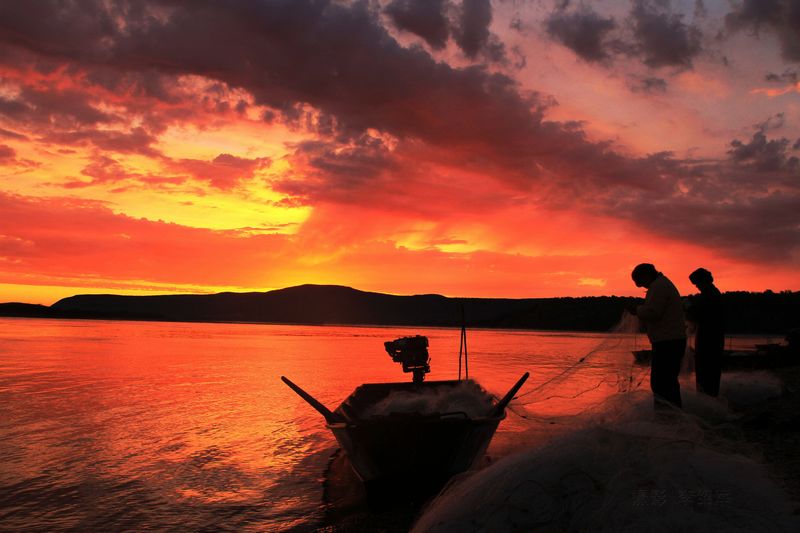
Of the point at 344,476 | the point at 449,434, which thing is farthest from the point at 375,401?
the point at 449,434

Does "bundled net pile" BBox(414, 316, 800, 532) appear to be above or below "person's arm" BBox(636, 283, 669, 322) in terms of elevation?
below

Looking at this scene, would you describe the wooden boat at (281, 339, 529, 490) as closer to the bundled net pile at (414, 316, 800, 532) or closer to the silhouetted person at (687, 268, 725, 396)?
the bundled net pile at (414, 316, 800, 532)

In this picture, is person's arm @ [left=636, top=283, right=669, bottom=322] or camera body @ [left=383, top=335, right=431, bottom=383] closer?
person's arm @ [left=636, top=283, right=669, bottom=322]

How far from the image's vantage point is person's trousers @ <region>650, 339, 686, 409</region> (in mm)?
8125

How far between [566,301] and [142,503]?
137 meters

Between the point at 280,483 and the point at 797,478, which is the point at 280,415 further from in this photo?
the point at 797,478

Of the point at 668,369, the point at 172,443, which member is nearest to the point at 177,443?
the point at 172,443

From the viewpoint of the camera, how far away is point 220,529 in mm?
7047

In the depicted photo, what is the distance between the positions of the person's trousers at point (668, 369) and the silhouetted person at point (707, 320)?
277 cm

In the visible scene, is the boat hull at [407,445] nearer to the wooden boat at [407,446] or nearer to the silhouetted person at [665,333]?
the wooden boat at [407,446]

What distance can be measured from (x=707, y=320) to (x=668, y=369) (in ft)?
10.0

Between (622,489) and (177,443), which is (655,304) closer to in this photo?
(622,489)

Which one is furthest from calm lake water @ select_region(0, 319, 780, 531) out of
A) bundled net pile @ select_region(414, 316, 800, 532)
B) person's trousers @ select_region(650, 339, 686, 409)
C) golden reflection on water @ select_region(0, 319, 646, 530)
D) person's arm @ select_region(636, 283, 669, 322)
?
bundled net pile @ select_region(414, 316, 800, 532)

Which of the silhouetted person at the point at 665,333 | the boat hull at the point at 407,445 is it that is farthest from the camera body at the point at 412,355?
the silhouetted person at the point at 665,333
